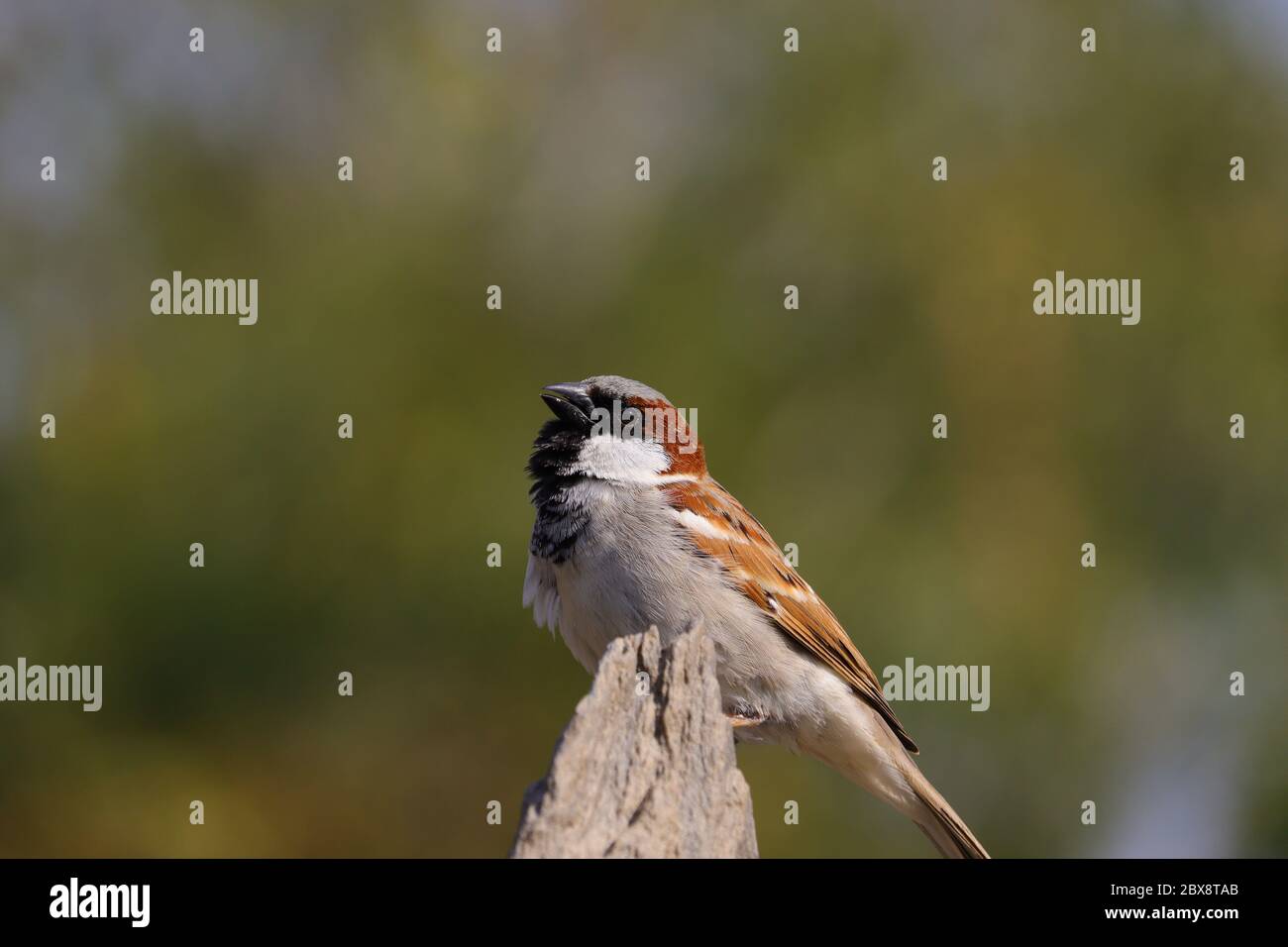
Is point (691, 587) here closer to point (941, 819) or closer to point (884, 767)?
point (884, 767)

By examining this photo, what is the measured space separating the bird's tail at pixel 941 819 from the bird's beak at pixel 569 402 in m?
1.82

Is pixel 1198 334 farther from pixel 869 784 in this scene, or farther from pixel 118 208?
pixel 118 208

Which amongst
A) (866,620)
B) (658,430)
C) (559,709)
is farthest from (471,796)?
(658,430)

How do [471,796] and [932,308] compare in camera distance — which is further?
[932,308]

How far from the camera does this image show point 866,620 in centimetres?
791

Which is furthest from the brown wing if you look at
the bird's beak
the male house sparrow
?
the bird's beak

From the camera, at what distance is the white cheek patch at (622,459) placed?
17.8ft

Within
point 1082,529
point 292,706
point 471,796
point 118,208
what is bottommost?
point 471,796

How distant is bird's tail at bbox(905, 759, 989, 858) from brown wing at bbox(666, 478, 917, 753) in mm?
164

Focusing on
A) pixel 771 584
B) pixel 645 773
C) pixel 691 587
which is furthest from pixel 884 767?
pixel 645 773

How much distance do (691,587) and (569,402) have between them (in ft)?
2.95

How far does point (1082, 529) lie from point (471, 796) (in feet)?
12.7

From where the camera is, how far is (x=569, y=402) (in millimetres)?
5574

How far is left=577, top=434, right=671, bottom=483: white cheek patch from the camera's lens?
5.42 metres
